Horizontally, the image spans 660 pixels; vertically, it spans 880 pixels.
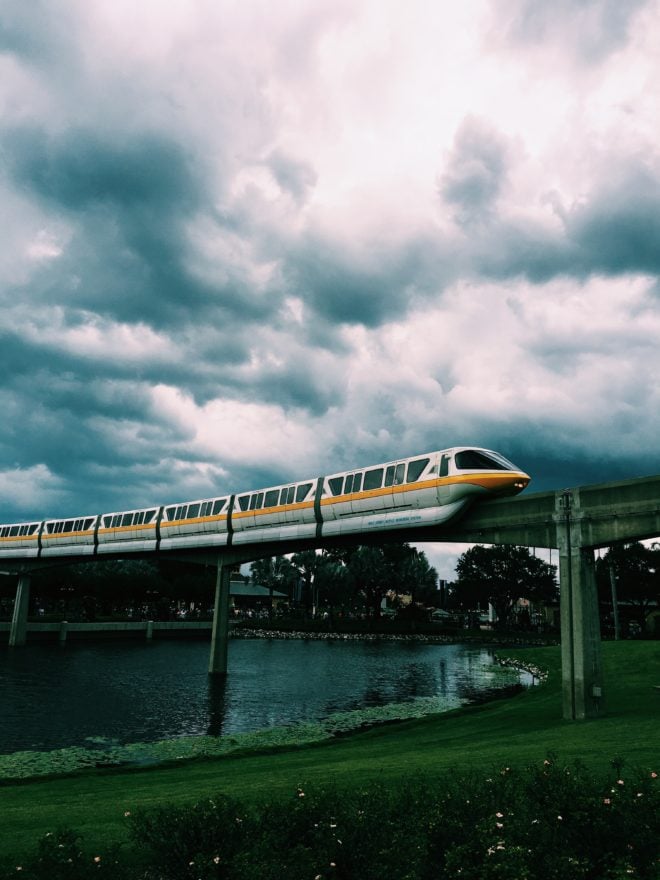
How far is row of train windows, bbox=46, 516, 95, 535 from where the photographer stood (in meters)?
62.5

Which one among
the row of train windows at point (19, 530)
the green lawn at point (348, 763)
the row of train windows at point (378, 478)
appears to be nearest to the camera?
the green lawn at point (348, 763)

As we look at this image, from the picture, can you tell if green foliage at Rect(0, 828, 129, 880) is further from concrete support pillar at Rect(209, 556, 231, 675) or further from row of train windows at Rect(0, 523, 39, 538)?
row of train windows at Rect(0, 523, 39, 538)

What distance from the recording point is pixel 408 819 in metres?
8.58

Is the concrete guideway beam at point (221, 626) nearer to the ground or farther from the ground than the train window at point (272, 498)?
nearer to the ground

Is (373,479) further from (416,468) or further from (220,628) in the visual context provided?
(220,628)

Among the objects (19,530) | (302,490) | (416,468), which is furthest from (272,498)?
(19,530)

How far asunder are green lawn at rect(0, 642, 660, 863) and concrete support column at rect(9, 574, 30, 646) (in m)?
62.2

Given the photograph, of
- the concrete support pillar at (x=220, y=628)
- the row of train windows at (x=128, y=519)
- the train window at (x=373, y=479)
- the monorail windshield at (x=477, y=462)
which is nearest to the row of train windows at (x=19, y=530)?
the row of train windows at (x=128, y=519)

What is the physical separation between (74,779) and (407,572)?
104991 millimetres

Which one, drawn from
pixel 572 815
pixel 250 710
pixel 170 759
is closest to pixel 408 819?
pixel 572 815

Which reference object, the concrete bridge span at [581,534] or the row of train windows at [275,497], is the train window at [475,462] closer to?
the concrete bridge span at [581,534]

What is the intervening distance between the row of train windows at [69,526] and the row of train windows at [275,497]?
2382 centimetres

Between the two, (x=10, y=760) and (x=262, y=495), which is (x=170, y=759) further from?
(x=262, y=495)

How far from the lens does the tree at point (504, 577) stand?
125250 millimetres
